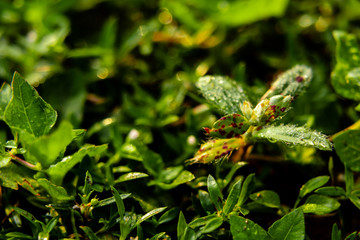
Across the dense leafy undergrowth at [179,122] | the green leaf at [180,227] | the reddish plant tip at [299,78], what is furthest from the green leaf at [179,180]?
the reddish plant tip at [299,78]

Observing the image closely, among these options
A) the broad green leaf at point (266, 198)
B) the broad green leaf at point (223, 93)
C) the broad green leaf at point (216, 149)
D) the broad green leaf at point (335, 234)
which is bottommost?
the broad green leaf at point (335, 234)

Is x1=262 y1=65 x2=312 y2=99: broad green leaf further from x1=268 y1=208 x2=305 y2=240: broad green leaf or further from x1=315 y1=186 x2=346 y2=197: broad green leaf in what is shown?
x1=268 y1=208 x2=305 y2=240: broad green leaf

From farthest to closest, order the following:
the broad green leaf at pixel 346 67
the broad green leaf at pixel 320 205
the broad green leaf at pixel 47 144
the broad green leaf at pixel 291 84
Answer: the broad green leaf at pixel 346 67 → the broad green leaf at pixel 291 84 → the broad green leaf at pixel 320 205 → the broad green leaf at pixel 47 144

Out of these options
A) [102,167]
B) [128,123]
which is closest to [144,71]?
[128,123]

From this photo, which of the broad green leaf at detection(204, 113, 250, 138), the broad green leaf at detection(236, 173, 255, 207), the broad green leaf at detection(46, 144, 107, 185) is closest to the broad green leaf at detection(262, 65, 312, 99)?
the broad green leaf at detection(204, 113, 250, 138)

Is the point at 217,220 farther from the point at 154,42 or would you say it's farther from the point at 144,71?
the point at 154,42

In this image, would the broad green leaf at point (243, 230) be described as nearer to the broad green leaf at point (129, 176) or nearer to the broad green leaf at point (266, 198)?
the broad green leaf at point (266, 198)
